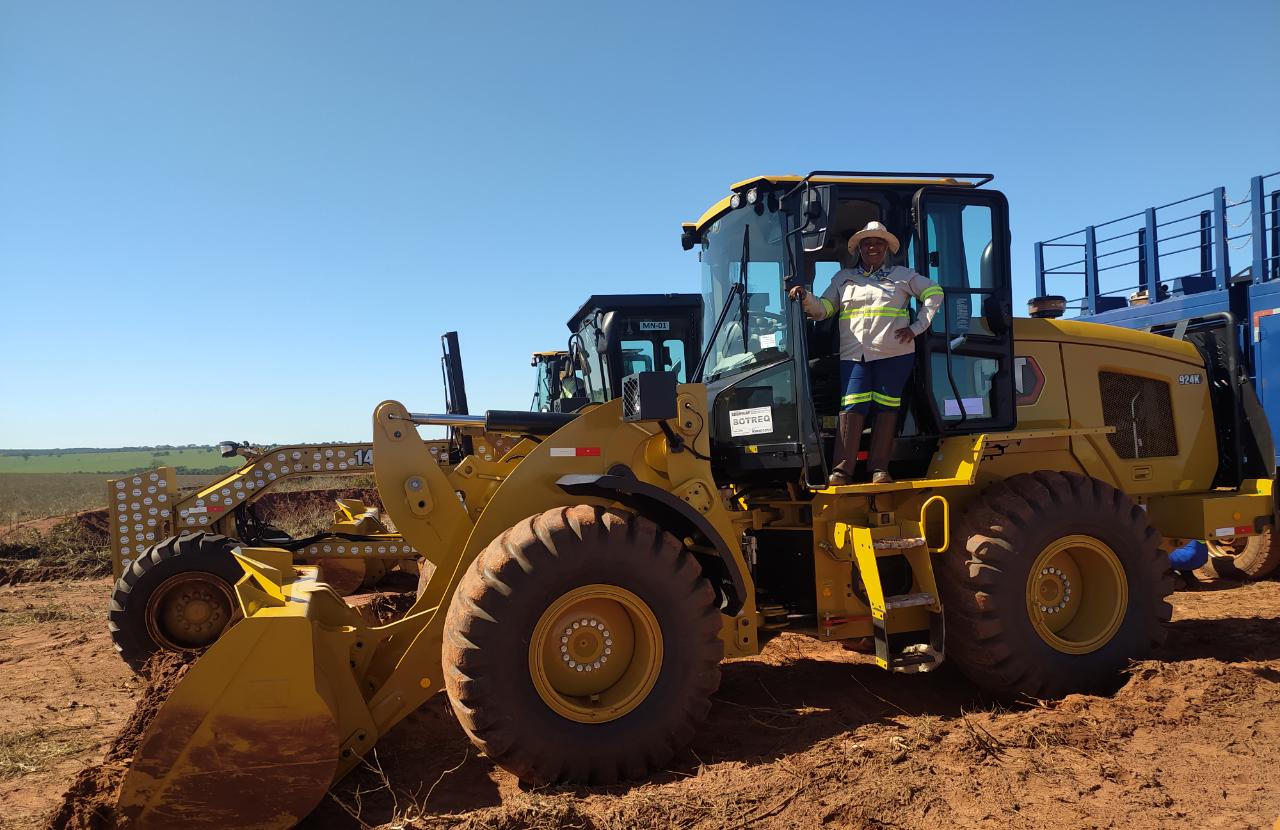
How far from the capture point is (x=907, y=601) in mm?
4879

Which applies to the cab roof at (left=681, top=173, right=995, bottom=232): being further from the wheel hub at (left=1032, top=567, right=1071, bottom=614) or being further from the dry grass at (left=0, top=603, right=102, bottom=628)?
the dry grass at (left=0, top=603, right=102, bottom=628)

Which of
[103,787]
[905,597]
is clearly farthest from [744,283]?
[103,787]

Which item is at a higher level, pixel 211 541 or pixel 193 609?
pixel 211 541

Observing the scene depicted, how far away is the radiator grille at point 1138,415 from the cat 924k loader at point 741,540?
2 cm

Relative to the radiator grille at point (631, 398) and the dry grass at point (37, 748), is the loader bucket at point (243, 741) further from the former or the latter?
the radiator grille at point (631, 398)

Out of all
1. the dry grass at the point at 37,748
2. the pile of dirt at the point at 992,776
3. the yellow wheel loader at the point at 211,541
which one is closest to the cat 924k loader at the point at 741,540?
the pile of dirt at the point at 992,776

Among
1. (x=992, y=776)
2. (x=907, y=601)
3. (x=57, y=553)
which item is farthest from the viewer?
(x=57, y=553)

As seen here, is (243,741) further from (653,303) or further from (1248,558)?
(1248,558)

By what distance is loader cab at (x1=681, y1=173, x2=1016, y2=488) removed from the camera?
5.15 metres

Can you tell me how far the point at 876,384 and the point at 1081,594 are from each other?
1977 millimetres

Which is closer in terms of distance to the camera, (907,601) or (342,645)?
(342,645)

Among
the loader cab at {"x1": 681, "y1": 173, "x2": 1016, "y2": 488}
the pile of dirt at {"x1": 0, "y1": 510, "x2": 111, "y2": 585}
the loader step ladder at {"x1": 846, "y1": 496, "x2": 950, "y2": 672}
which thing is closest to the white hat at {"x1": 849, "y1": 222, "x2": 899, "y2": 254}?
the loader cab at {"x1": 681, "y1": 173, "x2": 1016, "y2": 488}

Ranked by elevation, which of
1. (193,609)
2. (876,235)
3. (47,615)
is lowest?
(47,615)

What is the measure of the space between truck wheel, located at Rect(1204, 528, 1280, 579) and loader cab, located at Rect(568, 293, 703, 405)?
6461 mm
